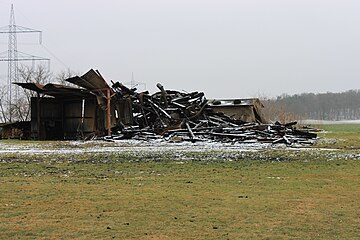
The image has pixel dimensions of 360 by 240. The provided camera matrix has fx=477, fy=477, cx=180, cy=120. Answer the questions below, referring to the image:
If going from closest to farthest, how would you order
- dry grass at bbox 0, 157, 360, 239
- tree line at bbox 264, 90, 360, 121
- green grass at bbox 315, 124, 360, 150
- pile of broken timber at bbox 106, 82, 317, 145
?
dry grass at bbox 0, 157, 360, 239, green grass at bbox 315, 124, 360, 150, pile of broken timber at bbox 106, 82, 317, 145, tree line at bbox 264, 90, 360, 121

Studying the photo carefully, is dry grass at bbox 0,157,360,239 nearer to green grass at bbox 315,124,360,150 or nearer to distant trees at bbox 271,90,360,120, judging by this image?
green grass at bbox 315,124,360,150

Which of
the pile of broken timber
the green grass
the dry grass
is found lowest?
the green grass

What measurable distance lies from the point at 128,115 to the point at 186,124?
6.05 metres

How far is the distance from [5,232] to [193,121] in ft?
99.7

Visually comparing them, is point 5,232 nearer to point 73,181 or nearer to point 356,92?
point 73,181

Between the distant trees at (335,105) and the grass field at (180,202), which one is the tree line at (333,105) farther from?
the grass field at (180,202)

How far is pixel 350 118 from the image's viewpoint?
140250 millimetres

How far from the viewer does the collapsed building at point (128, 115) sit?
3259 cm

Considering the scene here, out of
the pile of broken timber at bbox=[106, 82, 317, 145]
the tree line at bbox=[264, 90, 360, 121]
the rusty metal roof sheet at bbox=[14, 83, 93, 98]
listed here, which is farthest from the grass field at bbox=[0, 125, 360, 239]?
the tree line at bbox=[264, 90, 360, 121]

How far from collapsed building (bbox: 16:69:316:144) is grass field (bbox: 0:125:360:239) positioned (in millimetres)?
17846

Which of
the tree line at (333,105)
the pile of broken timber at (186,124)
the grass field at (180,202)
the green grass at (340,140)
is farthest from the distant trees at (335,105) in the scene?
the grass field at (180,202)

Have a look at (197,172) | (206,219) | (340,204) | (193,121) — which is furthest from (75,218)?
(193,121)

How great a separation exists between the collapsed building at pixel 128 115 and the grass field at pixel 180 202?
58.6ft

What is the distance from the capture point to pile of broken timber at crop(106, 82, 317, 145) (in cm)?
3062
